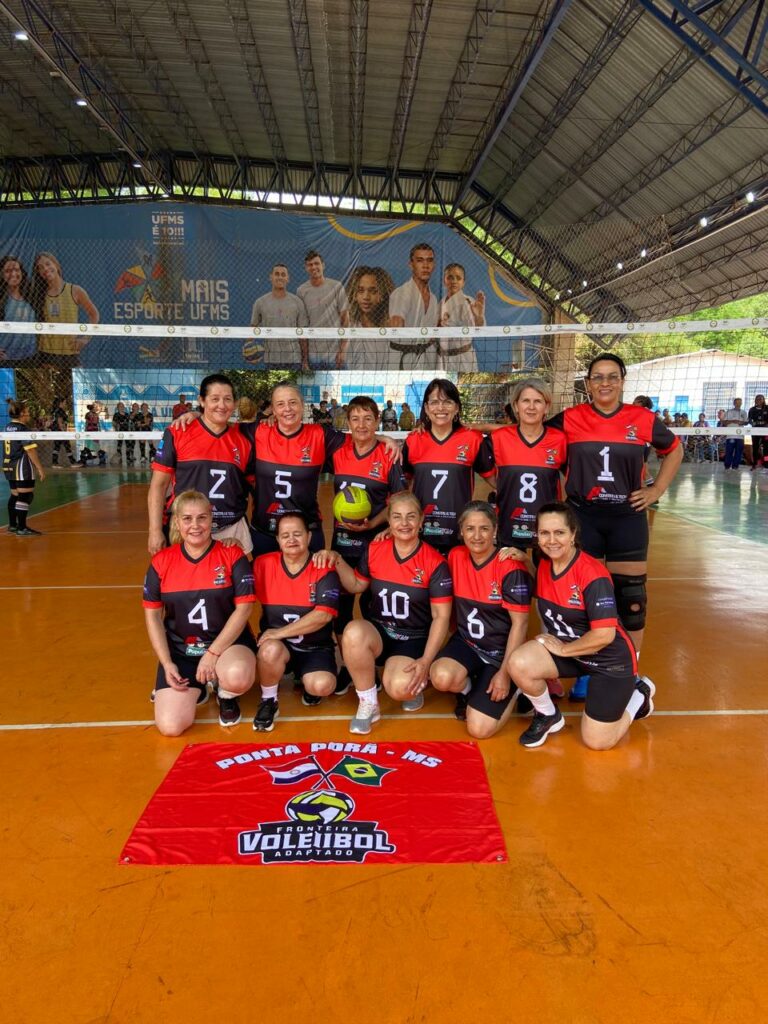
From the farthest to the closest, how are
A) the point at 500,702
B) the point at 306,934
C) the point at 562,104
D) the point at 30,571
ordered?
1. the point at 562,104
2. the point at 30,571
3. the point at 500,702
4. the point at 306,934

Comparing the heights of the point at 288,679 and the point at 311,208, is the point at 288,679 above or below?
below

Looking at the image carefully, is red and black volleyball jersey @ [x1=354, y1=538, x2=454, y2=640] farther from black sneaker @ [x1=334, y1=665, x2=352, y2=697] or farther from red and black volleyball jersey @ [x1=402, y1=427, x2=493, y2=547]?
black sneaker @ [x1=334, y1=665, x2=352, y2=697]

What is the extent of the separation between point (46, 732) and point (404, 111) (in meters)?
15.9

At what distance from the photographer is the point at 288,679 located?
12.6 feet

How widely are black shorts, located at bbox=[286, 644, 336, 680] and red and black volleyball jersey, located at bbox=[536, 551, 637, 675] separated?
1122mm

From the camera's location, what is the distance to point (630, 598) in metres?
3.55

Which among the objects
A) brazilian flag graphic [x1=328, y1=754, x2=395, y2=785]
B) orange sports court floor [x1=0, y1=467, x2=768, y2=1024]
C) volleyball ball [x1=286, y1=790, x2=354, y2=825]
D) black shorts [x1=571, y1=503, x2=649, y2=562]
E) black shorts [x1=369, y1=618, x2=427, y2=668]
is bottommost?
orange sports court floor [x1=0, y1=467, x2=768, y2=1024]

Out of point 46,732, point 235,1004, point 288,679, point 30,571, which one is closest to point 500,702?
point 288,679

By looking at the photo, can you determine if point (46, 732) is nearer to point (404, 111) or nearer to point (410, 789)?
point (410, 789)

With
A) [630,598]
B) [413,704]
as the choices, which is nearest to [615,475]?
[630,598]

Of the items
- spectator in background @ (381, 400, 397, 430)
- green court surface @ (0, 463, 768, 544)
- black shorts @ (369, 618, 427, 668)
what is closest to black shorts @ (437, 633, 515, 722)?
black shorts @ (369, 618, 427, 668)

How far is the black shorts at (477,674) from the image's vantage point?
10.1ft

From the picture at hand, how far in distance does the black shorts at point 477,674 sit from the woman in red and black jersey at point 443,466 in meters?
0.54

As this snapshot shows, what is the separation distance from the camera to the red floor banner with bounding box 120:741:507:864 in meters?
2.25
